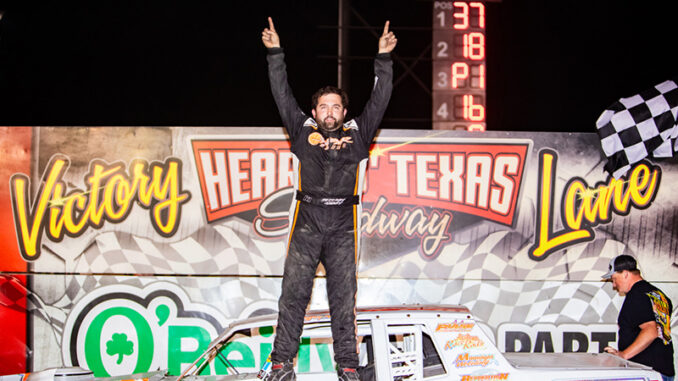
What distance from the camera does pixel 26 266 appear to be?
6270mm

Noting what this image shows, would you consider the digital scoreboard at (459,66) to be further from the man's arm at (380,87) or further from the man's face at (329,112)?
the man's face at (329,112)

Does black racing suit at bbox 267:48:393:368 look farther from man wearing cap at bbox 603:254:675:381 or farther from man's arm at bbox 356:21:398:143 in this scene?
man wearing cap at bbox 603:254:675:381

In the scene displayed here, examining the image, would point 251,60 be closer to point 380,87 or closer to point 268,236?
point 268,236

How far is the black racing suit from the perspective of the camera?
3.79 meters

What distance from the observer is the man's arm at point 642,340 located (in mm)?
4258

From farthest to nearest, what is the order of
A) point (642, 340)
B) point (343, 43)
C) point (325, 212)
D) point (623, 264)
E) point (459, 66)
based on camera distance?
1. point (343, 43)
2. point (459, 66)
3. point (623, 264)
4. point (642, 340)
5. point (325, 212)

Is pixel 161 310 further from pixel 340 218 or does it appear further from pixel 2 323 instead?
pixel 340 218

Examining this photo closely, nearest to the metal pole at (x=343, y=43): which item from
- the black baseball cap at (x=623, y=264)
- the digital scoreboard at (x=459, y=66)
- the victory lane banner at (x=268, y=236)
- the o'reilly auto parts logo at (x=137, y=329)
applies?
the digital scoreboard at (x=459, y=66)

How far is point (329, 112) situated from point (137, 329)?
147 inches

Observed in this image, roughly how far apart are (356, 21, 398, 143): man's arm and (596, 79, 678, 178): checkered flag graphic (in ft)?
10.8

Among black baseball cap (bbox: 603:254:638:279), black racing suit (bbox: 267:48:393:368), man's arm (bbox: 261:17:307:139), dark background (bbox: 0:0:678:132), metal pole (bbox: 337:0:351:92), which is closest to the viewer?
black racing suit (bbox: 267:48:393:368)

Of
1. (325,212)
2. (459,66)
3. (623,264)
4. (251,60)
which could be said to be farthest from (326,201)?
(251,60)

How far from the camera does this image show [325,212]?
3902 millimetres

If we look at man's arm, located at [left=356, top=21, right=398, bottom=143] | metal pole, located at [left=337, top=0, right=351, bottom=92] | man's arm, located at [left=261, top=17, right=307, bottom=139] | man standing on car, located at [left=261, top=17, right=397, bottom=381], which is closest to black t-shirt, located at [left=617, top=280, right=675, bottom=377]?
man standing on car, located at [left=261, top=17, right=397, bottom=381]
